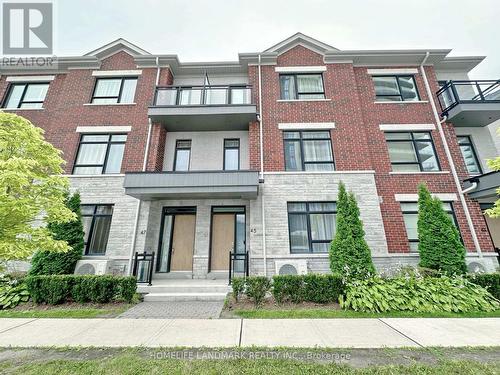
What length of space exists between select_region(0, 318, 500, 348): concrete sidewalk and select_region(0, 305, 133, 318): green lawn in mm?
357

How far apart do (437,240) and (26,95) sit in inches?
816

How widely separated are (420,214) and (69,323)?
1169cm

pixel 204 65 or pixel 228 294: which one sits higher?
pixel 204 65

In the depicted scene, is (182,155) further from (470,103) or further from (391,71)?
(470,103)

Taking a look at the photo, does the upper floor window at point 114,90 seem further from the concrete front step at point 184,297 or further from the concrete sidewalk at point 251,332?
the concrete sidewalk at point 251,332

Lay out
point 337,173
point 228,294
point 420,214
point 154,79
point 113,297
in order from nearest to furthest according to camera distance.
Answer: point 113,297 < point 228,294 < point 420,214 < point 337,173 < point 154,79

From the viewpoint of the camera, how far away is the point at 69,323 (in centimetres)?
527

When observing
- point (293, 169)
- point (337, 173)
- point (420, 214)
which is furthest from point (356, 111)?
point (420, 214)

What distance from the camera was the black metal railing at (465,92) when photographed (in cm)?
1045

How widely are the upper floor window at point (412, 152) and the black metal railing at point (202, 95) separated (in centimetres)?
744

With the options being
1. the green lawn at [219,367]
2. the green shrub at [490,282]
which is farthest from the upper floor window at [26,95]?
the green shrub at [490,282]

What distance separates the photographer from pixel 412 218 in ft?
31.5

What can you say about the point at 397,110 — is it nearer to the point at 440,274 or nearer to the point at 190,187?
the point at 440,274

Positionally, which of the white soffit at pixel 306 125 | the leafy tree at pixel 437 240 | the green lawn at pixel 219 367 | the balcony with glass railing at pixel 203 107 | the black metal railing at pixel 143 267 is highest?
the balcony with glass railing at pixel 203 107
